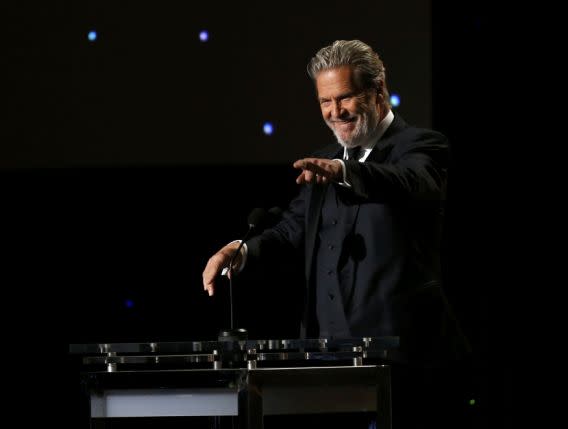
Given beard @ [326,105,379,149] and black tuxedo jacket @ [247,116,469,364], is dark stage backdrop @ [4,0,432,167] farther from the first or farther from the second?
black tuxedo jacket @ [247,116,469,364]

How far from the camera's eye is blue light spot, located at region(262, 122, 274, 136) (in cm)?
351

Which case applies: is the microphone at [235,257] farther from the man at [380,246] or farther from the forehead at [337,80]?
the forehead at [337,80]

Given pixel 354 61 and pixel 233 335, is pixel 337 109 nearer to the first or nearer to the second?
pixel 354 61

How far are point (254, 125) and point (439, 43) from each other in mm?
733

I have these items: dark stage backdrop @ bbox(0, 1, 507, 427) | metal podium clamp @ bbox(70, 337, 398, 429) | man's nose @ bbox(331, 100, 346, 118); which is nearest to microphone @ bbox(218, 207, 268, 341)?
metal podium clamp @ bbox(70, 337, 398, 429)

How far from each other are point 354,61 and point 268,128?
42.9 inches

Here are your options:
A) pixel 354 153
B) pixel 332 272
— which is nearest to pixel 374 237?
pixel 332 272

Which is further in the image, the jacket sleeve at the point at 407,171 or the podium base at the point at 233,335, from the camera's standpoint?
the jacket sleeve at the point at 407,171

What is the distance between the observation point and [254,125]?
3516mm

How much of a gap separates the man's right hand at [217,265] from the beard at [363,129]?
17.3 inches

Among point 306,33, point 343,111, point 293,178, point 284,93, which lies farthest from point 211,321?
point 343,111

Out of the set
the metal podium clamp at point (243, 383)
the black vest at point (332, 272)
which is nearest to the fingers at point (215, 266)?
the black vest at point (332, 272)

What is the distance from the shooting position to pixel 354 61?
2.45 metres

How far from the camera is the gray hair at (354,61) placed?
2.45 meters
